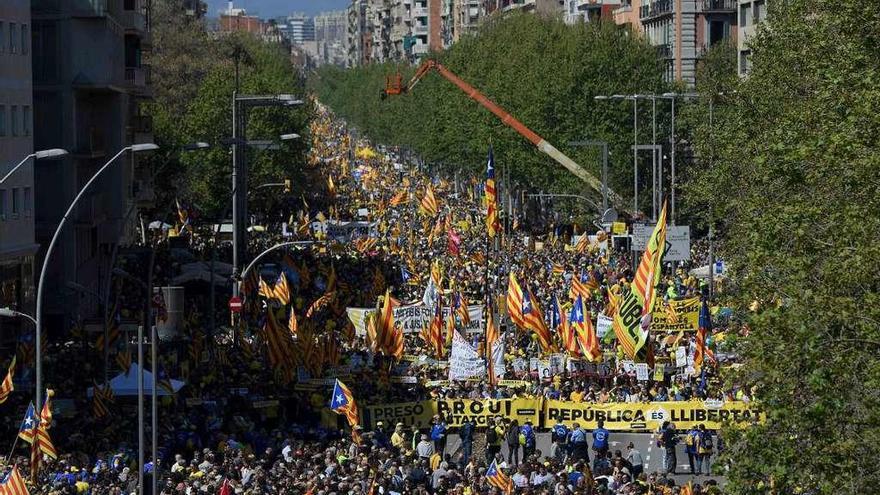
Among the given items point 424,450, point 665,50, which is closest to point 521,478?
point 424,450

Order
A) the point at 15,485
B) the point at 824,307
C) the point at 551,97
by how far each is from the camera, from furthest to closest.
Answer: the point at 551,97
the point at 15,485
the point at 824,307

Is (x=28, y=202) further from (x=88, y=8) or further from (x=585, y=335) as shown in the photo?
(x=585, y=335)

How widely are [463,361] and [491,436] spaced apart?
4.75 meters

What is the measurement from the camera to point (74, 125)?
2462 inches

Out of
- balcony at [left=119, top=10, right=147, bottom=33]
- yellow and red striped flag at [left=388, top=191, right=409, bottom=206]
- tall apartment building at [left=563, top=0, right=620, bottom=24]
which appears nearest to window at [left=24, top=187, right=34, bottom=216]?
balcony at [left=119, top=10, right=147, bottom=33]

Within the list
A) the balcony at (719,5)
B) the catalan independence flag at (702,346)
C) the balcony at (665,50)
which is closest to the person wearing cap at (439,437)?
the catalan independence flag at (702,346)

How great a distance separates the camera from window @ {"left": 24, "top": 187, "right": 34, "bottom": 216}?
53.6m

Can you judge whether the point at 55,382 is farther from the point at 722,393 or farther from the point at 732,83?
the point at 732,83

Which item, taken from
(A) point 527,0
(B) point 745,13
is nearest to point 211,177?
(B) point 745,13

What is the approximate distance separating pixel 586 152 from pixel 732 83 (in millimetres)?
39013

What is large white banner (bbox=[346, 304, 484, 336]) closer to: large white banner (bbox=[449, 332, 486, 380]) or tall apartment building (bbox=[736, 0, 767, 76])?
large white banner (bbox=[449, 332, 486, 380])

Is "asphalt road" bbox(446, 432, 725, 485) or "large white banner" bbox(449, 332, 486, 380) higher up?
"large white banner" bbox(449, 332, 486, 380)

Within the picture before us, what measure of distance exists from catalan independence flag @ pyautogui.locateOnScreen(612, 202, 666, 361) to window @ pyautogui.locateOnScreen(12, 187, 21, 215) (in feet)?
50.8

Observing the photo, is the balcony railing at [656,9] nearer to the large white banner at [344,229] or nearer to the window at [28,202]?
the large white banner at [344,229]
